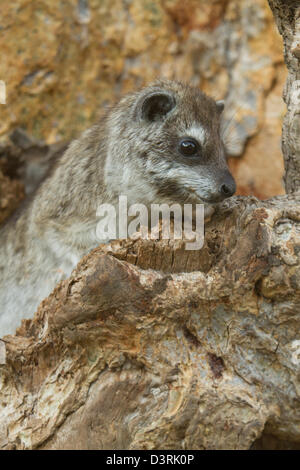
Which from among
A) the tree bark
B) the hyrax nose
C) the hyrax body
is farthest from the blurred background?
the tree bark

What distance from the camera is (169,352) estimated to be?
3848 mm

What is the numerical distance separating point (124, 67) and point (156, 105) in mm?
2382

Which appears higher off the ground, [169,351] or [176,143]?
[176,143]

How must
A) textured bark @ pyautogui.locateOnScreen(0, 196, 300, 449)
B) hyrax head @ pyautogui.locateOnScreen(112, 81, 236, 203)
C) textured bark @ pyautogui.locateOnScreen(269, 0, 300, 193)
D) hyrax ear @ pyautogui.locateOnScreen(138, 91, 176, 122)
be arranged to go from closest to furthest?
1. textured bark @ pyautogui.locateOnScreen(0, 196, 300, 449)
2. textured bark @ pyautogui.locateOnScreen(269, 0, 300, 193)
3. hyrax head @ pyautogui.locateOnScreen(112, 81, 236, 203)
4. hyrax ear @ pyautogui.locateOnScreen(138, 91, 176, 122)

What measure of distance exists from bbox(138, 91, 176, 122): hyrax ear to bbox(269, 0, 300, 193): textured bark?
103cm

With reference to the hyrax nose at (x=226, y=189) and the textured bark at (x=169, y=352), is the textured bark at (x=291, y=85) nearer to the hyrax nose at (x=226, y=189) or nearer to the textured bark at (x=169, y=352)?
the hyrax nose at (x=226, y=189)

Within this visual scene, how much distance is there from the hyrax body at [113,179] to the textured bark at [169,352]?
988 millimetres

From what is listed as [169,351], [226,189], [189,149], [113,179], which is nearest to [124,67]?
[113,179]

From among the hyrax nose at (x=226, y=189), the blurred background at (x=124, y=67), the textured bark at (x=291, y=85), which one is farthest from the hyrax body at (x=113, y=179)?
the blurred background at (x=124, y=67)

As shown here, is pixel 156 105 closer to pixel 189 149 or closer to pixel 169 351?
pixel 189 149

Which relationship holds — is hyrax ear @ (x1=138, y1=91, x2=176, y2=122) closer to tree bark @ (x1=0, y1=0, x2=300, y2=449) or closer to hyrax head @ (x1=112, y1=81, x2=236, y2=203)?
hyrax head @ (x1=112, y1=81, x2=236, y2=203)

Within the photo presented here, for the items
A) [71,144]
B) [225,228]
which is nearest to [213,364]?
[225,228]

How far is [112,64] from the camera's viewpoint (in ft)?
24.3

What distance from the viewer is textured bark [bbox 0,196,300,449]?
12.1 ft
